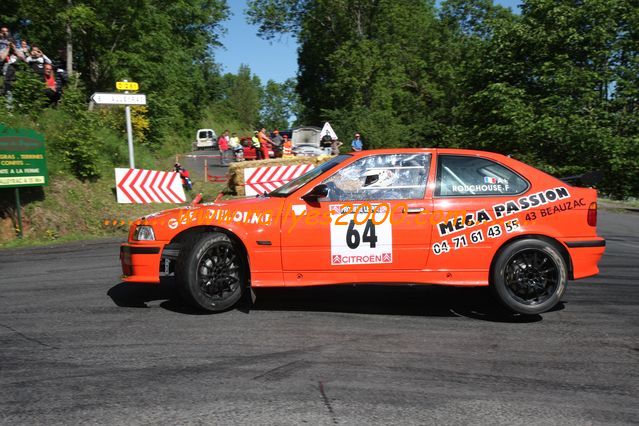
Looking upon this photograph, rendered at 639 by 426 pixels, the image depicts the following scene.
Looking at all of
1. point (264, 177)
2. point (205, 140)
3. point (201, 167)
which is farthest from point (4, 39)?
point (205, 140)

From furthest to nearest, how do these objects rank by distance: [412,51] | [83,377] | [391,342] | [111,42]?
[412,51]
[111,42]
[391,342]
[83,377]

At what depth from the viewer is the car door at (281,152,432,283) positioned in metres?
5.37

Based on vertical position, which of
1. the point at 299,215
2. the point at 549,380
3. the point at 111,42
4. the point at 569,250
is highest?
the point at 111,42

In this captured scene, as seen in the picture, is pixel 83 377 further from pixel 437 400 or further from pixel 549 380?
pixel 549 380

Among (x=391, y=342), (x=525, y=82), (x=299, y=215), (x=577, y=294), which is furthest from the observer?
(x=525, y=82)

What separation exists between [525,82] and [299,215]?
2333 cm

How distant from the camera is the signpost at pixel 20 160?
39.0 feet

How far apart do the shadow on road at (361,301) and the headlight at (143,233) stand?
0.80 metres

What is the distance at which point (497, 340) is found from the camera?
4812 millimetres

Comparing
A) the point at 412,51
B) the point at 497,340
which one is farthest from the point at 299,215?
the point at 412,51

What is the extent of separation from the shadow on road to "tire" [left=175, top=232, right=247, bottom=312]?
0.21 m

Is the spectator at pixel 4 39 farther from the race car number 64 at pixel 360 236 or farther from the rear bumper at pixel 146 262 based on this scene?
the race car number 64 at pixel 360 236

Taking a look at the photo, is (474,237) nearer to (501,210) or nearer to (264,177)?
(501,210)

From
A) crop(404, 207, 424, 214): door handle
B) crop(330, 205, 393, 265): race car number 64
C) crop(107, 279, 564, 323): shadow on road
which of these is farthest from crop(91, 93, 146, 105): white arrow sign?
crop(404, 207, 424, 214): door handle
